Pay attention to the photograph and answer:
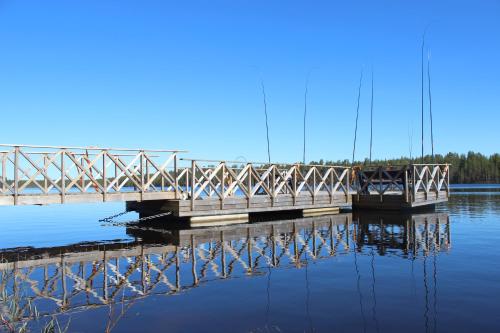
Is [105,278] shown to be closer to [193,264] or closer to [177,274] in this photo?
[177,274]

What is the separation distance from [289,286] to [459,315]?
2.71 metres

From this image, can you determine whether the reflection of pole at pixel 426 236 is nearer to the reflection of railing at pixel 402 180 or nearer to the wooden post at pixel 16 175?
the reflection of railing at pixel 402 180

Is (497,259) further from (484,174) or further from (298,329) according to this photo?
(484,174)

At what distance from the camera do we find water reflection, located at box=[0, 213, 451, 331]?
6.73m

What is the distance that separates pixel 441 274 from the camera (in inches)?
325

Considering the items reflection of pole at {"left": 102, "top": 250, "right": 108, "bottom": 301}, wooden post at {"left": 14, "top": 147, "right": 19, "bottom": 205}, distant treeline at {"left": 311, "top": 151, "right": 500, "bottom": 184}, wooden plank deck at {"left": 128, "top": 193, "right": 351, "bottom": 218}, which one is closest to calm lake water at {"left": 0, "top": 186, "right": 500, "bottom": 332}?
reflection of pole at {"left": 102, "top": 250, "right": 108, "bottom": 301}

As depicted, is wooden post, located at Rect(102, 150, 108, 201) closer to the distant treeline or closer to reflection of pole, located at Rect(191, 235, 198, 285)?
reflection of pole, located at Rect(191, 235, 198, 285)

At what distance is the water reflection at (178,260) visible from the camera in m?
6.73

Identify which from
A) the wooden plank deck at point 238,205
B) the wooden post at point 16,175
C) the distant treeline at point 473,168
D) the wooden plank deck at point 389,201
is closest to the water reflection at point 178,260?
the wooden plank deck at point 238,205

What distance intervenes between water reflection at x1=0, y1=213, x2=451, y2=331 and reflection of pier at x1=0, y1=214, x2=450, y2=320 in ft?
0.06

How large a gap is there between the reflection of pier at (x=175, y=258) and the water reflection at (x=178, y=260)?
0.02 metres

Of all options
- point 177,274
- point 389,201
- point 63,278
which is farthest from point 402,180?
point 63,278

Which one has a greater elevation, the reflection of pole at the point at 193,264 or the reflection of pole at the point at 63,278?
the reflection of pole at the point at 63,278

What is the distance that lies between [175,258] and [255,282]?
9.69 ft
